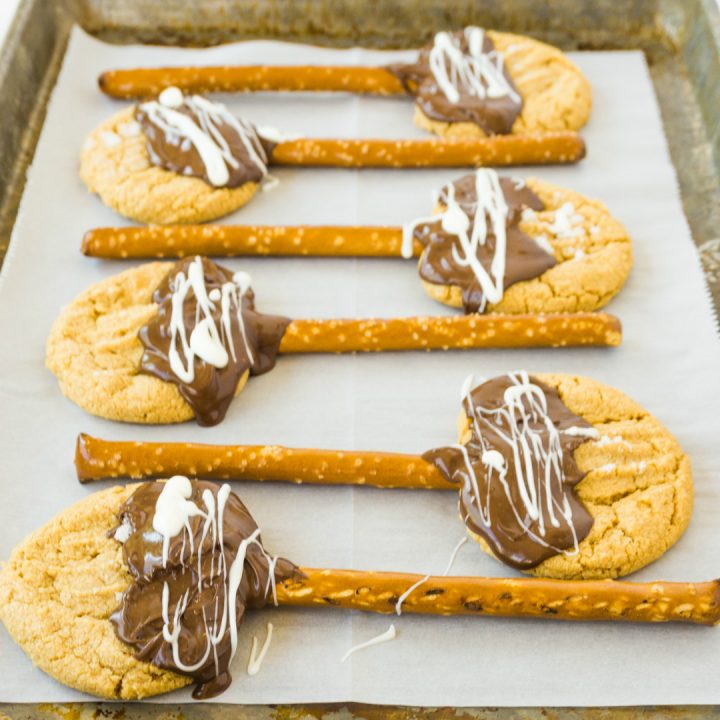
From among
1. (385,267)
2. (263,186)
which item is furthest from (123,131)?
(385,267)

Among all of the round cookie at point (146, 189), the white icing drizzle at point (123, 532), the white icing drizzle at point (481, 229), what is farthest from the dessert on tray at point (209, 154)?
the white icing drizzle at point (123, 532)

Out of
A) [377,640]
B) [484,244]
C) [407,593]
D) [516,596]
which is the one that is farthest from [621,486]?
[484,244]

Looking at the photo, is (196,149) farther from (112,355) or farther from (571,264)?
(571,264)

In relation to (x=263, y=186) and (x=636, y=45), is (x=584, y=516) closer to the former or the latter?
(x=263, y=186)

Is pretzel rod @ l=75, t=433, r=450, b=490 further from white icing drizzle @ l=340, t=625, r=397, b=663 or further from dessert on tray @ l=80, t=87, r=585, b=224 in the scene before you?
dessert on tray @ l=80, t=87, r=585, b=224

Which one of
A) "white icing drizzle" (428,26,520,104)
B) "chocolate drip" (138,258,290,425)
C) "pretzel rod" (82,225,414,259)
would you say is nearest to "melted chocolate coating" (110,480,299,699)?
"chocolate drip" (138,258,290,425)

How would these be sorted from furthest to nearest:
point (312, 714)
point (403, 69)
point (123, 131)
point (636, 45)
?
point (636, 45)
point (403, 69)
point (123, 131)
point (312, 714)
